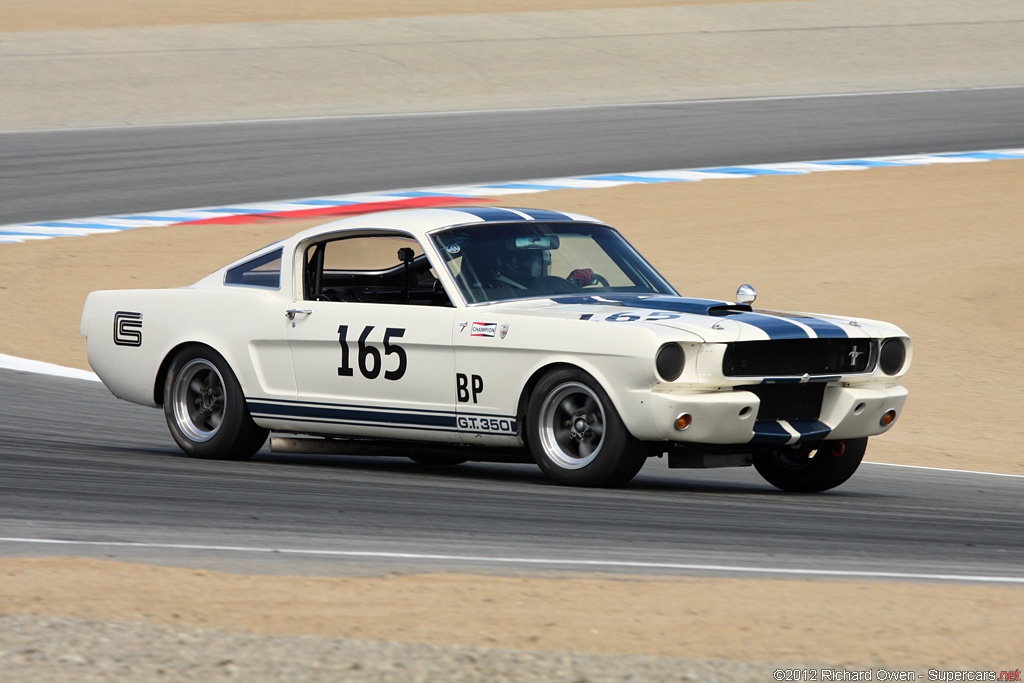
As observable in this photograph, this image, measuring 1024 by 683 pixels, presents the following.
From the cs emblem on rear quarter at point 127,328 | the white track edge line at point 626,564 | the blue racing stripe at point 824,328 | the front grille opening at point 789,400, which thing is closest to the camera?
the white track edge line at point 626,564

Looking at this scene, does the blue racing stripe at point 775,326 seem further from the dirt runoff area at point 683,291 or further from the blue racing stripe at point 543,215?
the dirt runoff area at point 683,291

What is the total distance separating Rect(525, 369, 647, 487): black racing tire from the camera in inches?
290

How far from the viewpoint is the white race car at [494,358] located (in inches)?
289

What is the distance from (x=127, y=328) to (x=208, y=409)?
0.73 metres

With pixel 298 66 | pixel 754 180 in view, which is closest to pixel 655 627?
pixel 754 180

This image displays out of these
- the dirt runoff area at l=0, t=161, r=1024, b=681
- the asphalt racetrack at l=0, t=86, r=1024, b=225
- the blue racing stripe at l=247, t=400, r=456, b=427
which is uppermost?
the asphalt racetrack at l=0, t=86, r=1024, b=225

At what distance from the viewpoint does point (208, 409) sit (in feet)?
29.6

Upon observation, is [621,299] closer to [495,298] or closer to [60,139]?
[495,298]

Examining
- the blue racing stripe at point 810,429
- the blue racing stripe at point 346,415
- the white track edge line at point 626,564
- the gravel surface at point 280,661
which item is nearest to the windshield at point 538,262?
the blue racing stripe at point 346,415

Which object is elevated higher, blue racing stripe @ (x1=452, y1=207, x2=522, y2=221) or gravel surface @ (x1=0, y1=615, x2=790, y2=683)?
blue racing stripe @ (x1=452, y1=207, x2=522, y2=221)

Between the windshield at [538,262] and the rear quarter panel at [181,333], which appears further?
the rear quarter panel at [181,333]

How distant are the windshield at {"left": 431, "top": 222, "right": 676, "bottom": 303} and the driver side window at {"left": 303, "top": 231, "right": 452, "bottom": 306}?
0.30 metres

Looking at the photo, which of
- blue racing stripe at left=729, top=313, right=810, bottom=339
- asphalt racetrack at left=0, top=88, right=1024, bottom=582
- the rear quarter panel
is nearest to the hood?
blue racing stripe at left=729, top=313, right=810, bottom=339

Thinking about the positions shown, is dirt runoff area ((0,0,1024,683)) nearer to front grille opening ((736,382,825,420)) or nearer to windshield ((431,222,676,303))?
front grille opening ((736,382,825,420))
